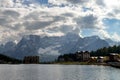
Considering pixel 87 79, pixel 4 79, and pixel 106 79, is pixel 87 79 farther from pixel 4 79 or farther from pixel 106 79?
pixel 4 79

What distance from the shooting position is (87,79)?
300ft

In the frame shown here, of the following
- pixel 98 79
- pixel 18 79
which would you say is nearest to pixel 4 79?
pixel 18 79

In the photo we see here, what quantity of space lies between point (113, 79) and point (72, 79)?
42.2ft

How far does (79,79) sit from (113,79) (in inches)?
419

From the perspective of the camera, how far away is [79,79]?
3622 inches

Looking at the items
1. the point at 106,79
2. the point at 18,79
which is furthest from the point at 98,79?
the point at 18,79

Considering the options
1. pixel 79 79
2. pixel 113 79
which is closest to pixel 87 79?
pixel 79 79

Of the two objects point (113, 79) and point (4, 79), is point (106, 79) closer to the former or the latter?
point (113, 79)

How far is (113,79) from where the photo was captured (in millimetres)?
91188

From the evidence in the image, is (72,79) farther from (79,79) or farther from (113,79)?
(113,79)

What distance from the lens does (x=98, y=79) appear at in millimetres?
92062

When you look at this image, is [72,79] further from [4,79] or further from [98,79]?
[4,79]

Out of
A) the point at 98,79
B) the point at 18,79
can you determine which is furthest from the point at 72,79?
the point at 18,79

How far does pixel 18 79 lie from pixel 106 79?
28.7 meters
